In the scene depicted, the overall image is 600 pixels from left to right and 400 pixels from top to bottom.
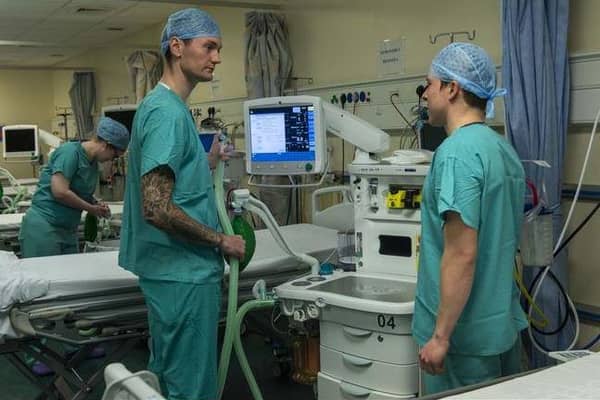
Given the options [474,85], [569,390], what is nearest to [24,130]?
[474,85]

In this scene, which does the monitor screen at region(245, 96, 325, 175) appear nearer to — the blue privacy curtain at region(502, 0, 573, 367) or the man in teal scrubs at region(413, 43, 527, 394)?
the blue privacy curtain at region(502, 0, 573, 367)

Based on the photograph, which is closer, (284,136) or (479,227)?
(479,227)

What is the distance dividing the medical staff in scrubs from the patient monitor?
1.03 meters

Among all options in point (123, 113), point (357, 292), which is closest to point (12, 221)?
point (123, 113)

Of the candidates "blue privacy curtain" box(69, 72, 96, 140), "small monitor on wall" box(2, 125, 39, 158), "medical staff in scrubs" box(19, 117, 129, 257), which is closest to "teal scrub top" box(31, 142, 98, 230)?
"medical staff in scrubs" box(19, 117, 129, 257)

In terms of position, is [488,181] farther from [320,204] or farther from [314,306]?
[320,204]

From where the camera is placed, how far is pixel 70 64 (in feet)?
32.5

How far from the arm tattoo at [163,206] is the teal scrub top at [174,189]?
26 millimetres

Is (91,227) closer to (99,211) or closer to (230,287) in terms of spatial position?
(99,211)

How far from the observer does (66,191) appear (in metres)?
3.64

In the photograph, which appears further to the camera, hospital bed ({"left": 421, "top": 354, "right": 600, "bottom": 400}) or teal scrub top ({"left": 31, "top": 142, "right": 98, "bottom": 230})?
teal scrub top ({"left": 31, "top": 142, "right": 98, "bottom": 230})

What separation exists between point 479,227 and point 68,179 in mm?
2598

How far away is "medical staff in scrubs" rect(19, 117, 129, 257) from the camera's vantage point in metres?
3.64

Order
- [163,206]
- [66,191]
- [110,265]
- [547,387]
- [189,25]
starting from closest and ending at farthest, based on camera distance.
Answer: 1. [547,387]
2. [163,206]
3. [189,25]
4. [110,265]
5. [66,191]
